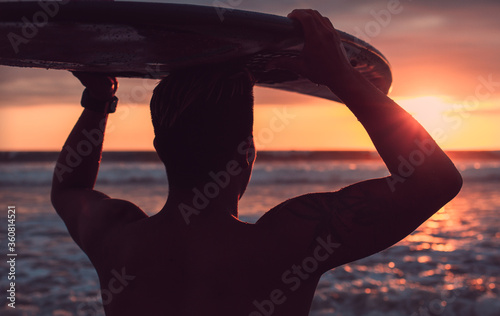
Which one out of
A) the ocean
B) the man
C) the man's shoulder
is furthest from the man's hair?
the ocean

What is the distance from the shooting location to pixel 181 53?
139cm

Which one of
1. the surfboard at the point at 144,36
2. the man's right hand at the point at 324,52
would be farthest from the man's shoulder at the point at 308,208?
the surfboard at the point at 144,36

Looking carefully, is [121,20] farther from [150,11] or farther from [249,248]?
[249,248]

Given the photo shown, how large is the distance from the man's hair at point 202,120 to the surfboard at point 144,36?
0.08 metres

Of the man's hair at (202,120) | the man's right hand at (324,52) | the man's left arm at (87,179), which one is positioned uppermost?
the man's right hand at (324,52)

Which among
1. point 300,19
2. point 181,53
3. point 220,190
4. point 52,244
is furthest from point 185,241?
point 52,244

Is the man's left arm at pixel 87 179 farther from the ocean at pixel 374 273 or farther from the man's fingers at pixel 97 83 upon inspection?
the ocean at pixel 374 273

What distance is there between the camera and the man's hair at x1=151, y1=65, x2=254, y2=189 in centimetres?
133

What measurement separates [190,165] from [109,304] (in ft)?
1.81

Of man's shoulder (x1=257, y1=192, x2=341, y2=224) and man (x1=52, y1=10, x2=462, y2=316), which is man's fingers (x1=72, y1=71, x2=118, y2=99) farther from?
man's shoulder (x1=257, y1=192, x2=341, y2=224)

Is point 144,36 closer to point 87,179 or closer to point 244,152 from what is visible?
point 244,152

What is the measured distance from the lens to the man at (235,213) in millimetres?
1179

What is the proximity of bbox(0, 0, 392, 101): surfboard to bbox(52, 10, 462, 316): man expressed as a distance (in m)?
0.06

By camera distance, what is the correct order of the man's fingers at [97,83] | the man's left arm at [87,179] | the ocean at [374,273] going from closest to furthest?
the man's left arm at [87,179] → the man's fingers at [97,83] → the ocean at [374,273]
